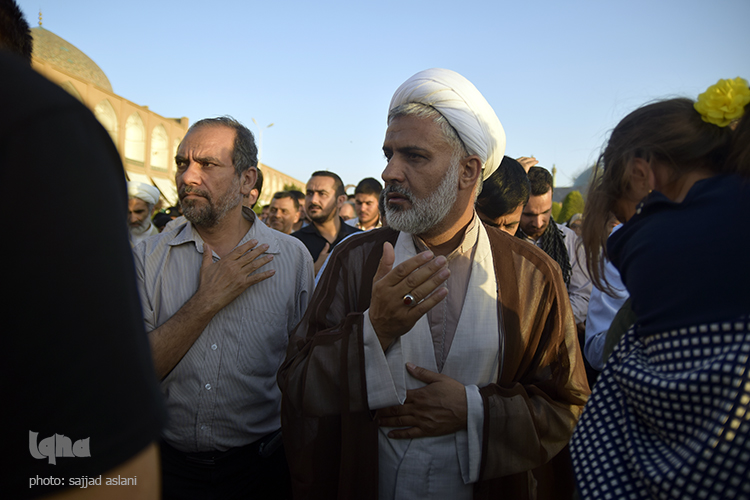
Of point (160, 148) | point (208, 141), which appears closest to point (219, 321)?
point (208, 141)

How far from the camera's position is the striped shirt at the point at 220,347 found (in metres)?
2.19

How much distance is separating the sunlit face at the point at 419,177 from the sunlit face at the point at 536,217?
7.25ft

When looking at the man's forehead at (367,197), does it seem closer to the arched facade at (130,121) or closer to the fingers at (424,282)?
the fingers at (424,282)

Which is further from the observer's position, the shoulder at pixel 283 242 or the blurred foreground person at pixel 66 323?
the shoulder at pixel 283 242

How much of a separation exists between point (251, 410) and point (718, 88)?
7.64ft

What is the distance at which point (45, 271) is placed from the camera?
1.64 feet

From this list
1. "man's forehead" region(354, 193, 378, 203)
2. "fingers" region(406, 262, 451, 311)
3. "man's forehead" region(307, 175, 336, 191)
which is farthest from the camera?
"man's forehead" region(354, 193, 378, 203)

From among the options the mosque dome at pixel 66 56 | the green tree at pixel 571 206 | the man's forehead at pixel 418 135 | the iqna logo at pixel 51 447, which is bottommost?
the iqna logo at pixel 51 447

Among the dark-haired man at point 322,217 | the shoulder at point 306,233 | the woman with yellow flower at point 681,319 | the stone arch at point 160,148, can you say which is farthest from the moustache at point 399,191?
the stone arch at point 160,148

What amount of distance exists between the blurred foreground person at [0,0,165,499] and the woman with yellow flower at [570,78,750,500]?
3.54 ft

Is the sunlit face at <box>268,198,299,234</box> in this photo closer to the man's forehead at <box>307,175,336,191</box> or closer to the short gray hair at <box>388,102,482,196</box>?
the man's forehead at <box>307,175,336,191</box>

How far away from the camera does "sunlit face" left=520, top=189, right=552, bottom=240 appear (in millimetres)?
4035

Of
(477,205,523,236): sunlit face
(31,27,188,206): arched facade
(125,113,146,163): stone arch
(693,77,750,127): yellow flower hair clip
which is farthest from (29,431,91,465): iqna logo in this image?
(125,113,146,163): stone arch

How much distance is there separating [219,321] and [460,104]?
5.39 ft
